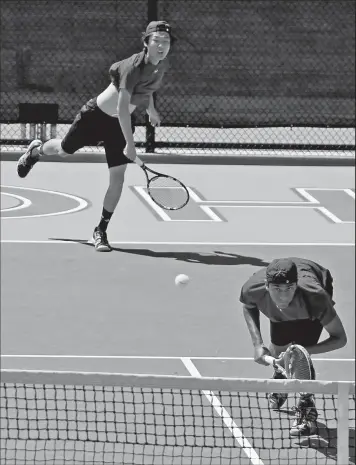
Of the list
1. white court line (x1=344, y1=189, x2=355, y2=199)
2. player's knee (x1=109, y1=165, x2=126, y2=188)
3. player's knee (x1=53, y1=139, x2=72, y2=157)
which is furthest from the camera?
white court line (x1=344, y1=189, x2=355, y2=199)

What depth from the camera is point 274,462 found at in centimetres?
894

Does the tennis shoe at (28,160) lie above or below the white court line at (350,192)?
above

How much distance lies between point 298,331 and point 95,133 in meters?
4.87

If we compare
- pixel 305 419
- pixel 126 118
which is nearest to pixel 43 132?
pixel 126 118

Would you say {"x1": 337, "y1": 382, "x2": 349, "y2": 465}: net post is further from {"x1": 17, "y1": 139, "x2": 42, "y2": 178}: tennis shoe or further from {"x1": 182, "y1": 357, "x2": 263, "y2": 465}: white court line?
{"x1": 17, "y1": 139, "x2": 42, "y2": 178}: tennis shoe

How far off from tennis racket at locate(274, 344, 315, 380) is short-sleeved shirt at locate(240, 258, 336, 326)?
44cm

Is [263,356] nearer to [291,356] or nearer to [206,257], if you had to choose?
[291,356]

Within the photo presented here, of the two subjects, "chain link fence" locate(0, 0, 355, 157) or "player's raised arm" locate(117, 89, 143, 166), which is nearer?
"player's raised arm" locate(117, 89, 143, 166)

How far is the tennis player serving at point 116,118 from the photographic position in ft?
41.3

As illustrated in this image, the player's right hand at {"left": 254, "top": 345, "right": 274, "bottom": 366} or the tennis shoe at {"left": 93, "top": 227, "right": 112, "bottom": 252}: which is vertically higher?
the player's right hand at {"left": 254, "top": 345, "right": 274, "bottom": 366}

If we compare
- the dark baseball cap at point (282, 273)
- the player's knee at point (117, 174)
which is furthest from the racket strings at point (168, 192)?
the dark baseball cap at point (282, 273)

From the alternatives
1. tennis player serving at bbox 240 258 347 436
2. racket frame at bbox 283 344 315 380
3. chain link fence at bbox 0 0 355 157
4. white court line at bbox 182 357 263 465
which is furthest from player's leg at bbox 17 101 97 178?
chain link fence at bbox 0 0 355 157

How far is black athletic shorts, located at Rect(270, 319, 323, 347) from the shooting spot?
9.63 metres

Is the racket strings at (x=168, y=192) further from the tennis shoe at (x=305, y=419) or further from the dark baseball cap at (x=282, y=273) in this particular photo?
the dark baseball cap at (x=282, y=273)
